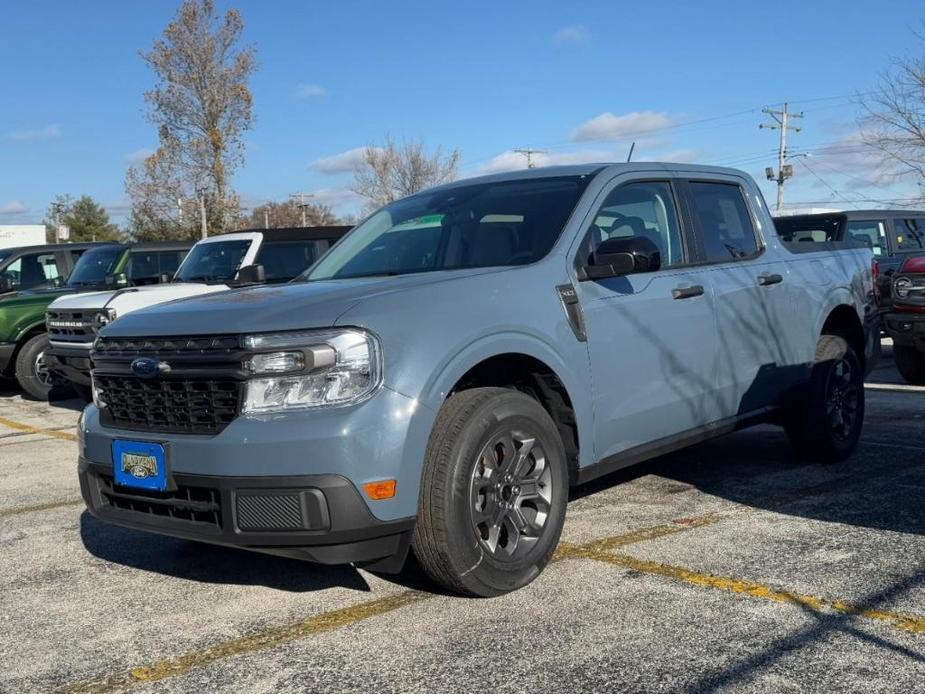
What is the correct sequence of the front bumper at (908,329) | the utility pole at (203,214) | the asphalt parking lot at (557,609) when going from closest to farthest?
the asphalt parking lot at (557,609) → the front bumper at (908,329) → the utility pole at (203,214)

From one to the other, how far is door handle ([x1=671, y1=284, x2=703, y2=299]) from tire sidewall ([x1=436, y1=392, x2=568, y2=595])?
124 cm

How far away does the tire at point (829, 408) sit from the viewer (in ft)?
20.2

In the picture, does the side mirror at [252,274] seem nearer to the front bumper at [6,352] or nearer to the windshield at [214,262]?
the windshield at [214,262]

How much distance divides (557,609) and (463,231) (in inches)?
80.9

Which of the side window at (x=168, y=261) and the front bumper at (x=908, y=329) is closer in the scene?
the front bumper at (x=908, y=329)

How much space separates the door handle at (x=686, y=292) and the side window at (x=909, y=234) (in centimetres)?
1050

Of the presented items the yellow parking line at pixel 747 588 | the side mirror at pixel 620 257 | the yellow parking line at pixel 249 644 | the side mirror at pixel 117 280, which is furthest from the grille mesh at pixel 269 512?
the side mirror at pixel 117 280

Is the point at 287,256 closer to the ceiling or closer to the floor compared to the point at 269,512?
closer to the ceiling

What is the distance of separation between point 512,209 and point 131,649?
2.72 meters

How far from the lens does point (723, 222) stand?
583cm

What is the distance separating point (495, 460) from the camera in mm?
3969

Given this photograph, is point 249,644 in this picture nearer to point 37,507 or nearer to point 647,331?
point 647,331

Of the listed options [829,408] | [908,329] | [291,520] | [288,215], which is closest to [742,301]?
[829,408]

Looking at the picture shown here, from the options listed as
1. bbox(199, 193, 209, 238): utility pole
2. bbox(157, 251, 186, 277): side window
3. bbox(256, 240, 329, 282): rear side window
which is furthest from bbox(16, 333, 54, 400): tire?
bbox(199, 193, 209, 238): utility pole
